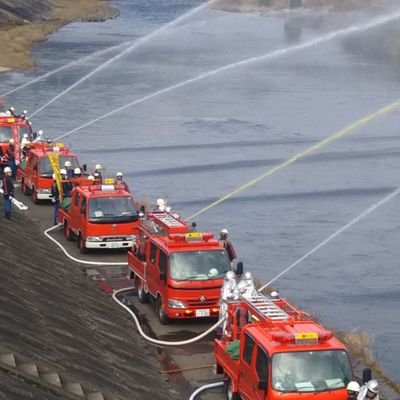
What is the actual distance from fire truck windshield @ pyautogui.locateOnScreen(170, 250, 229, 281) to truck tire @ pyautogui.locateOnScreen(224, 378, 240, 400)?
5.08m

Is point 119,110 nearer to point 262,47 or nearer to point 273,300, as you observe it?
point 262,47

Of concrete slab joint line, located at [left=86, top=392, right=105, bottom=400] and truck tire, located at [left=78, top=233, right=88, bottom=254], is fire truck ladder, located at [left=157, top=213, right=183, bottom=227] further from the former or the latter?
concrete slab joint line, located at [left=86, top=392, right=105, bottom=400]

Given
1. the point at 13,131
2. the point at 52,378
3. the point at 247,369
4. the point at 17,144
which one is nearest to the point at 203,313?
the point at 247,369

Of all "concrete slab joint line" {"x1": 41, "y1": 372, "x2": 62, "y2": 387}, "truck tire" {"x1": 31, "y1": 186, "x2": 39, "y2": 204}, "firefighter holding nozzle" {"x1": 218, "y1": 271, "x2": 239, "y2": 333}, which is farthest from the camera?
"truck tire" {"x1": 31, "y1": 186, "x2": 39, "y2": 204}

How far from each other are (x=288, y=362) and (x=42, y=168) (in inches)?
1002

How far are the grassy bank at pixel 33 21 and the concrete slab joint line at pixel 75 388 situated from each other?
86.7 meters

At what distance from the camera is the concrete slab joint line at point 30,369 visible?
1812cm

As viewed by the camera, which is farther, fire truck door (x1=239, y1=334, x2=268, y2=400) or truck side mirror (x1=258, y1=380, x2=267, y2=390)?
fire truck door (x1=239, y1=334, x2=268, y2=400)

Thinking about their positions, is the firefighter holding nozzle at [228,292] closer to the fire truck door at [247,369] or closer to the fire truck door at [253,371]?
the fire truck door at [247,369]

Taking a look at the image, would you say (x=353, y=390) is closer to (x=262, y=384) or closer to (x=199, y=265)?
(x=262, y=384)

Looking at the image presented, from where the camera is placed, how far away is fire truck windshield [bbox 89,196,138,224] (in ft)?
113

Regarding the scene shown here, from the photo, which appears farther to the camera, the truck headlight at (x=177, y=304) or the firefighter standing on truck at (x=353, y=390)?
the truck headlight at (x=177, y=304)

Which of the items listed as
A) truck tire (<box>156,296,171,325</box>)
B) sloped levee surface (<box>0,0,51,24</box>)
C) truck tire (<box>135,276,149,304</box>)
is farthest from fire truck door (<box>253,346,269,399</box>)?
sloped levee surface (<box>0,0,51,24</box>)

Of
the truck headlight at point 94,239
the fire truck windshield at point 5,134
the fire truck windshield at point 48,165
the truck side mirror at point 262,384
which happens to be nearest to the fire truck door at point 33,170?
the fire truck windshield at point 48,165
